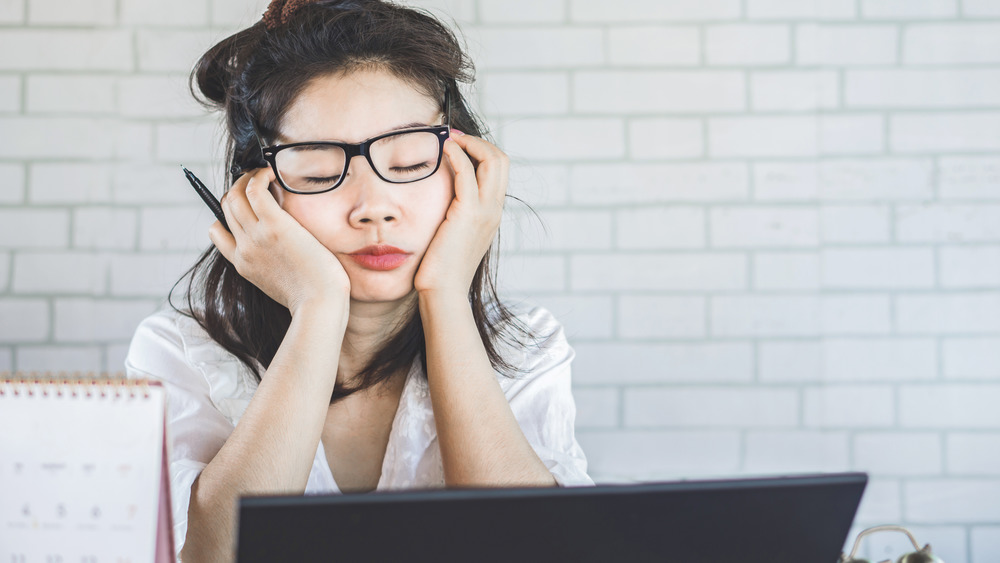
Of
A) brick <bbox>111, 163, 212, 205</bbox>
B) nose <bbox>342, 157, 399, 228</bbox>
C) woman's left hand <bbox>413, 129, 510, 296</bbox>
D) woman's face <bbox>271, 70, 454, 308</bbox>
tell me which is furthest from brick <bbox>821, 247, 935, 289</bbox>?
brick <bbox>111, 163, 212, 205</bbox>

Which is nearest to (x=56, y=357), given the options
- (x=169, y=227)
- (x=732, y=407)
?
(x=169, y=227)

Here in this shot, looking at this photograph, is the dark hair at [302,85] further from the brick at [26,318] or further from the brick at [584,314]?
the brick at [26,318]

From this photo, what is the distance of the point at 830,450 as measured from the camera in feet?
7.64

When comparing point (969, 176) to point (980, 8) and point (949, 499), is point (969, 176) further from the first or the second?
point (949, 499)

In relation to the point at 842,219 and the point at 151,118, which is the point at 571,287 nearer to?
the point at 842,219

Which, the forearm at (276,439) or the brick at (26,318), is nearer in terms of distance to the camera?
the forearm at (276,439)

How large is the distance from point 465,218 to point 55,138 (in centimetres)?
159

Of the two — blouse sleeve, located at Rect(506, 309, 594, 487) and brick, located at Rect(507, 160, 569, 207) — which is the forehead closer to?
blouse sleeve, located at Rect(506, 309, 594, 487)

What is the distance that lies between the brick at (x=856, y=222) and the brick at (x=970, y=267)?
20cm

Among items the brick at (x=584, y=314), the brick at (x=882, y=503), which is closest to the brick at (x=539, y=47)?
the brick at (x=584, y=314)

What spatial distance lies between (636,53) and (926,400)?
1360 mm

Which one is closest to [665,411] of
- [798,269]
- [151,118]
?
[798,269]

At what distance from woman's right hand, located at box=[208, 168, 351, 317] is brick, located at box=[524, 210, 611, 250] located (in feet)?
3.60

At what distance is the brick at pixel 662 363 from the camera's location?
2.29m
